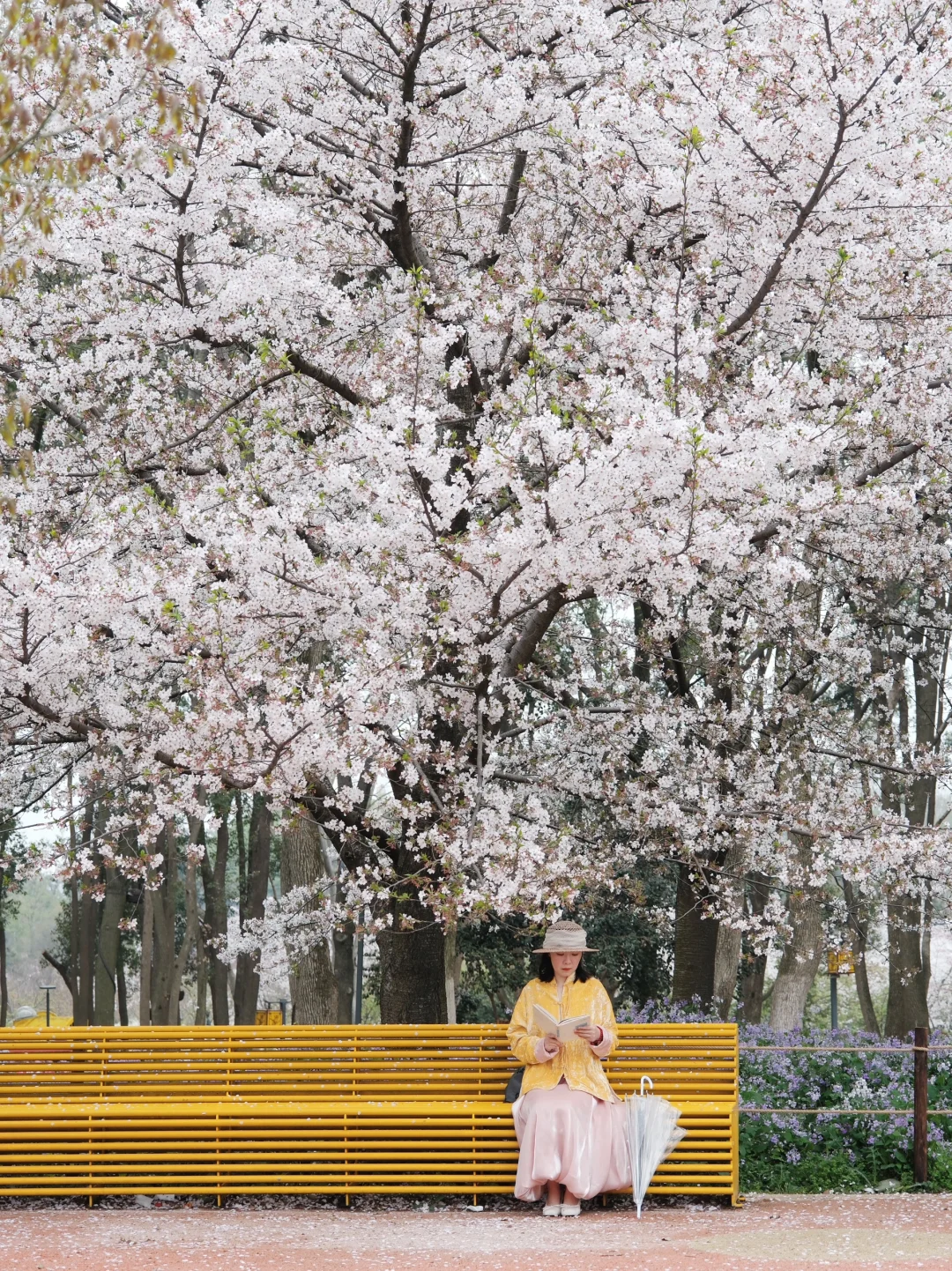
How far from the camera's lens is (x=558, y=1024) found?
6.78 meters

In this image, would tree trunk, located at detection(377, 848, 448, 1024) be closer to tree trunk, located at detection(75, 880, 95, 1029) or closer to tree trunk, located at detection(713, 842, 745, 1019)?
tree trunk, located at detection(713, 842, 745, 1019)

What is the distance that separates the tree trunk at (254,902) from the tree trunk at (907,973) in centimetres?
743

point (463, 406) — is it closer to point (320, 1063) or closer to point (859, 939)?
point (320, 1063)

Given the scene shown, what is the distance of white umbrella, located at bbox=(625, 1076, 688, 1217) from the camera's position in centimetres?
681

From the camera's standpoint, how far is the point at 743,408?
7.53 m

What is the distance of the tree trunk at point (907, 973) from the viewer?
1571cm

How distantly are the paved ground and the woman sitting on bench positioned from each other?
168 millimetres

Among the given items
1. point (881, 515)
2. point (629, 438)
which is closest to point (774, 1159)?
point (629, 438)

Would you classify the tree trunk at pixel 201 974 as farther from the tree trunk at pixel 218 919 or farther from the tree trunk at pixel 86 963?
the tree trunk at pixel 86 963

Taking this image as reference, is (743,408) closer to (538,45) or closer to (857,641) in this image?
(538,45)

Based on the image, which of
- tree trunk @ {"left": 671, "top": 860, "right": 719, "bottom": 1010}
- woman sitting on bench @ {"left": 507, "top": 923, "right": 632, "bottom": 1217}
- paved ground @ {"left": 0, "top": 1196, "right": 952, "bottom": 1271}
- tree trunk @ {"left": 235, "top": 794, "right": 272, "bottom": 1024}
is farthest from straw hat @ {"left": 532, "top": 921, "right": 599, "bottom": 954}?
tree trunk @ {"left": 235, "top": 794, "right": 272, "bottom": 1024}

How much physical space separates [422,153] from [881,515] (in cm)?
423

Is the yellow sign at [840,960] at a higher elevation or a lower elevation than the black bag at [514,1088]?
lower

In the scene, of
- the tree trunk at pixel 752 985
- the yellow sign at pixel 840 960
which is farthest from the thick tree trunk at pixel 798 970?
the tree trunk at pixel 752 985
